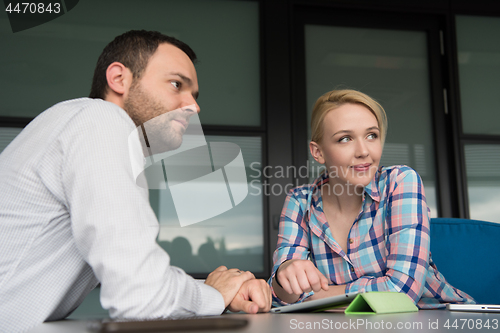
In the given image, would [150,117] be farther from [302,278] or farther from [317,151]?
[317,151]

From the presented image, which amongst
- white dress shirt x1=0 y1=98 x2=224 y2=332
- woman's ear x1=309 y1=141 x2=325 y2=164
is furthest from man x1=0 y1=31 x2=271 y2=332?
woman's ear x1=309 y1=141 x2=325 y2=164

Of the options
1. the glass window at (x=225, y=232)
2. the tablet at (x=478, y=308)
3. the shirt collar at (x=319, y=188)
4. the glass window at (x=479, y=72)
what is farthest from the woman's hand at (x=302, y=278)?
the glass window at (x=479, y=72)

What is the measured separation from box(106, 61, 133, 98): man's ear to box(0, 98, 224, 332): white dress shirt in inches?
10.2

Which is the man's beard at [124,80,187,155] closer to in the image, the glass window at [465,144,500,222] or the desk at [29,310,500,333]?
the desk at [29,310,500,333]

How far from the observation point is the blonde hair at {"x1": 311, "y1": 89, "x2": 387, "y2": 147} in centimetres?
135

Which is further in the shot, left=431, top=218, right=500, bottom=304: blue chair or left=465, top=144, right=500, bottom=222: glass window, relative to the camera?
left=465, top=144, right=500, bottom=222: glass window

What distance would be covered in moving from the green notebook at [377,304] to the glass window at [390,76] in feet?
6.34

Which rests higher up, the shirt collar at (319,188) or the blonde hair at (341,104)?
the blonde hair at (341,104)

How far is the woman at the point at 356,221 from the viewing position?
3.45ft

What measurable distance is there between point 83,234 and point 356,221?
0.90 m

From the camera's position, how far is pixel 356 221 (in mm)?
1259

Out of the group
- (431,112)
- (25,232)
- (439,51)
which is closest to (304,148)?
(431,112)

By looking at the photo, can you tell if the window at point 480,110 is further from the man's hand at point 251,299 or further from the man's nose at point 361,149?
the man's hand at point 251,299

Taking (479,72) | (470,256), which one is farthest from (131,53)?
(479,72)
